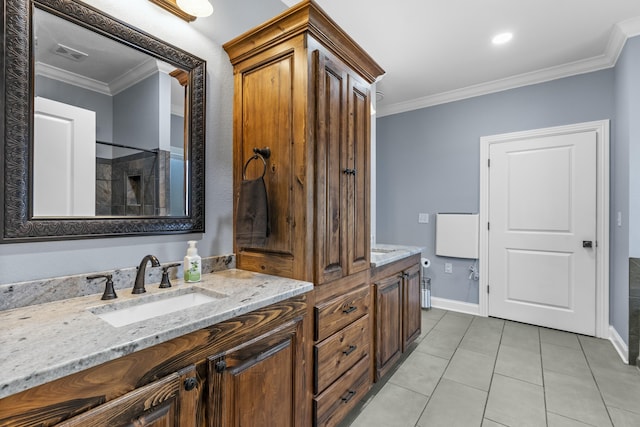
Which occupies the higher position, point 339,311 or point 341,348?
point 339,311

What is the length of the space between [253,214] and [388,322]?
1281 millimetres

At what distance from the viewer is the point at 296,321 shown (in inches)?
51.3

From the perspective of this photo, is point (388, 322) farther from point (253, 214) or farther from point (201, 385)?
point (201, 385)

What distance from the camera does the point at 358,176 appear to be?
1.83 meters

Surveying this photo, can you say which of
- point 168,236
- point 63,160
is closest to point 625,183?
point 168,236

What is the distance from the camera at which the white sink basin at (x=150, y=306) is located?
3.54 feet

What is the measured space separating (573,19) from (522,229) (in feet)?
6.29

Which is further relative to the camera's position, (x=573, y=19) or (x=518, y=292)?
(x=518, y=292)

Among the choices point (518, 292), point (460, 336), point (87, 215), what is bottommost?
point (460, 336)

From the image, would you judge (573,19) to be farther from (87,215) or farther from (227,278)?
(87,215)

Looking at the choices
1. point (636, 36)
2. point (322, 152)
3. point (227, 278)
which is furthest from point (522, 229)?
point (227, 278)

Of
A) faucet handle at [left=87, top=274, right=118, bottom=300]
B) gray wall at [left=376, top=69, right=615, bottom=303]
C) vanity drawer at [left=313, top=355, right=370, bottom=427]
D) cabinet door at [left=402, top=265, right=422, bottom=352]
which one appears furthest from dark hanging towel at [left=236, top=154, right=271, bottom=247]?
gray wall at [left=376, top=69, right=615, bottom=303]

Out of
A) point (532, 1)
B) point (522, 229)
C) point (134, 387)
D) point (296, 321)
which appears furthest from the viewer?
point (522, 229)

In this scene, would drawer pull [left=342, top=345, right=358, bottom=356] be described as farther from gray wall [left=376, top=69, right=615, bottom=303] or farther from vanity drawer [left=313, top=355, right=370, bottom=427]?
gray wall [left=376, top=69, right=615, bottom=303]
